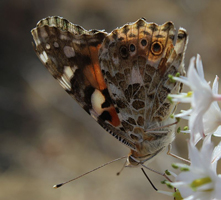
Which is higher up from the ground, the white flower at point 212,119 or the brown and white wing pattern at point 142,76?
the brown and white wing pattern at point 142,76

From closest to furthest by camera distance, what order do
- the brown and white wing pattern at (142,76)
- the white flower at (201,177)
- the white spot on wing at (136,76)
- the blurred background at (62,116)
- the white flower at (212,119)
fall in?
the white flower at (201,177) → the white flower at (212,119) → the brown and white wing pattern at (142,76) → the white spot on wing at (136,76) → the blurred background at (62,116)

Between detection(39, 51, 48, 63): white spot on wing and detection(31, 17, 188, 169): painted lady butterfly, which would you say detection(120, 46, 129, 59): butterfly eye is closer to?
detection(31, 17, 188, 169): painted lady butterfly

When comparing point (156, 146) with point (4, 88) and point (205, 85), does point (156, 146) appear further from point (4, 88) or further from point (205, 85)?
point (4, 88)

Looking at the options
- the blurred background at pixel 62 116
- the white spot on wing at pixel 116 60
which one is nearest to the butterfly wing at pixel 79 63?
the white spot on wing at pixel 116 60

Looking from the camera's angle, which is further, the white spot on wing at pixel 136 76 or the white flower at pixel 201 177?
the white spot on wing at pixel 136 76

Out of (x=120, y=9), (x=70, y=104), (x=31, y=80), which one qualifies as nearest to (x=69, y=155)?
(x=70, y=104)

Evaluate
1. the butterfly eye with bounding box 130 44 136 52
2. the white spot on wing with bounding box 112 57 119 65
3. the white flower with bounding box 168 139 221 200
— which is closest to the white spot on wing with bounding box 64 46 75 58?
the white spot on wing with bounding box 112 57 119 65

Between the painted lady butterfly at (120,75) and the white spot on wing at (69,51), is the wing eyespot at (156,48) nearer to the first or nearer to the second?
the painted lady butterfly at (120,75)

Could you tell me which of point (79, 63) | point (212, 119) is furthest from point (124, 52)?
point (212, 119)
